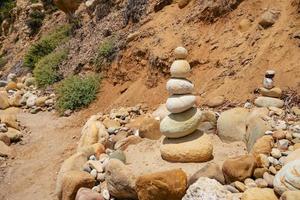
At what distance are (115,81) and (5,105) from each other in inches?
108

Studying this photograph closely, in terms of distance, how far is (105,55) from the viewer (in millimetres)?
10344

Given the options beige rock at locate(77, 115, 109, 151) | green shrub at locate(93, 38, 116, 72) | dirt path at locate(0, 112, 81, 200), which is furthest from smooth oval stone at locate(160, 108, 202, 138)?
green shrub at locate(93, 38, 116, 72)

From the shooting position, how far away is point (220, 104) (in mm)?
6652

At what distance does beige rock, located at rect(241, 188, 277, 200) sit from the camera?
164 inches

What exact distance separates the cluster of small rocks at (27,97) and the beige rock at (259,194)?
6.81 meters

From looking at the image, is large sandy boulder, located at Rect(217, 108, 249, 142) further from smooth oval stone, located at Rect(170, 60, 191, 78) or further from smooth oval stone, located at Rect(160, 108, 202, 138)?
smooth oval stone, located at Rect(170, 60, 191, 78)

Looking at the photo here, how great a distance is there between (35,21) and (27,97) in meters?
6.73

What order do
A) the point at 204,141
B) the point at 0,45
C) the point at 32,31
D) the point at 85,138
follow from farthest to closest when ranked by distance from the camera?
the point at 0,45
the point at 32,31
the point at 85,138
the point at 204,141

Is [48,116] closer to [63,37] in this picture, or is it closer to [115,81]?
[115,81]

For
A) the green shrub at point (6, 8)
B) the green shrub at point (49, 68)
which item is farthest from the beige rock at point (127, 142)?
the green shrub at point (6, 8)

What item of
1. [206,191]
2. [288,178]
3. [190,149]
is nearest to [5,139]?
[190,149]

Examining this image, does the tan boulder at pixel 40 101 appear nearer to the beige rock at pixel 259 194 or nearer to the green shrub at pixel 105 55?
the green shrub at pixel 105 55

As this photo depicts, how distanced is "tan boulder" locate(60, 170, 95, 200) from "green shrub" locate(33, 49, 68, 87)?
6.15m

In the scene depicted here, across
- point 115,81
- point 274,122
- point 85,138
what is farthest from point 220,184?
point 115,81
